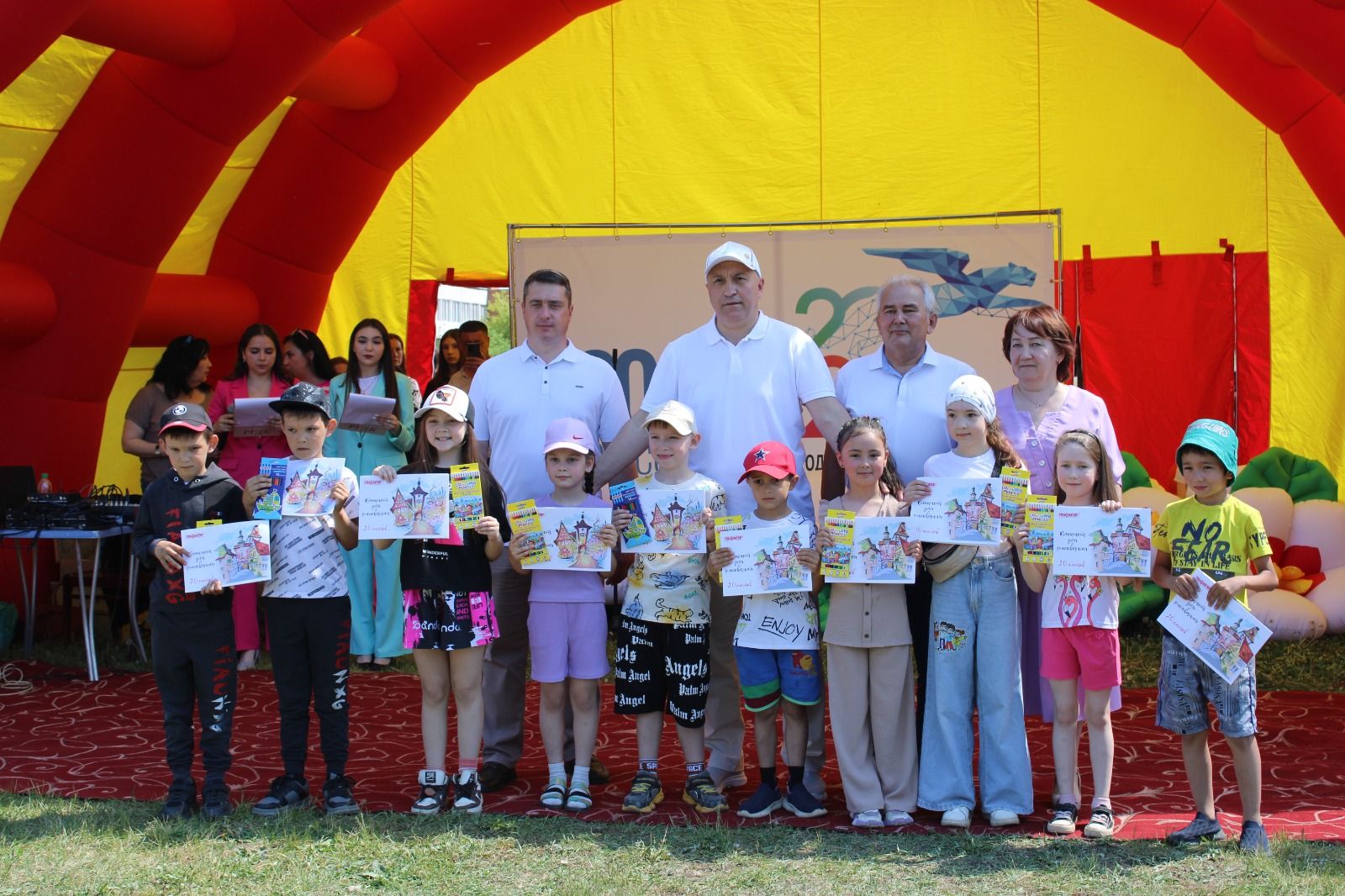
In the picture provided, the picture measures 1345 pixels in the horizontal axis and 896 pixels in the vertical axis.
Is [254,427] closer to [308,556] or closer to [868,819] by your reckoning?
[308,556]

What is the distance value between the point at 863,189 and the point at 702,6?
74.3 inches

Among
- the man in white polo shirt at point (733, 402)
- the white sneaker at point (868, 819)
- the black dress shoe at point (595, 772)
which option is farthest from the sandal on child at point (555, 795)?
the white sneaker at point (868, 819)

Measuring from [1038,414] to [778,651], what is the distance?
1.18 metres

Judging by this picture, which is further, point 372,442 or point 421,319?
point 421,319

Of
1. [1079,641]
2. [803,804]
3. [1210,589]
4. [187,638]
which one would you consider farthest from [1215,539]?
[187,638]

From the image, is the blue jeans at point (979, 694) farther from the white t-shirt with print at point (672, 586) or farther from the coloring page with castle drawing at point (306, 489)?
the coloring page with castle drawing at point (306, 489)

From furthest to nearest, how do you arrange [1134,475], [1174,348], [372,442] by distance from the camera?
[1174,348] < [1134,475] < [372,442]

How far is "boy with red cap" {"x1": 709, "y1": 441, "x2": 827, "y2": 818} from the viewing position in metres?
4.21

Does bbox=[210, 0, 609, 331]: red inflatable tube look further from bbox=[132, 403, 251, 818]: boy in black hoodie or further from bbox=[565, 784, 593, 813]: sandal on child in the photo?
bbox=[565, 784, 593, 813]: sandal on child

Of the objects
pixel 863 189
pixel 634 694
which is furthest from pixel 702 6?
pixel 634 694

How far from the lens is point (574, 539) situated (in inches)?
169

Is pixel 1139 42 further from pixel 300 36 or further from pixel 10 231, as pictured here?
pixel 10 231

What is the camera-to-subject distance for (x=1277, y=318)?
931cm

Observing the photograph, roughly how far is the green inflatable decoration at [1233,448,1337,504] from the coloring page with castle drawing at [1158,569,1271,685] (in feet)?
16.8
